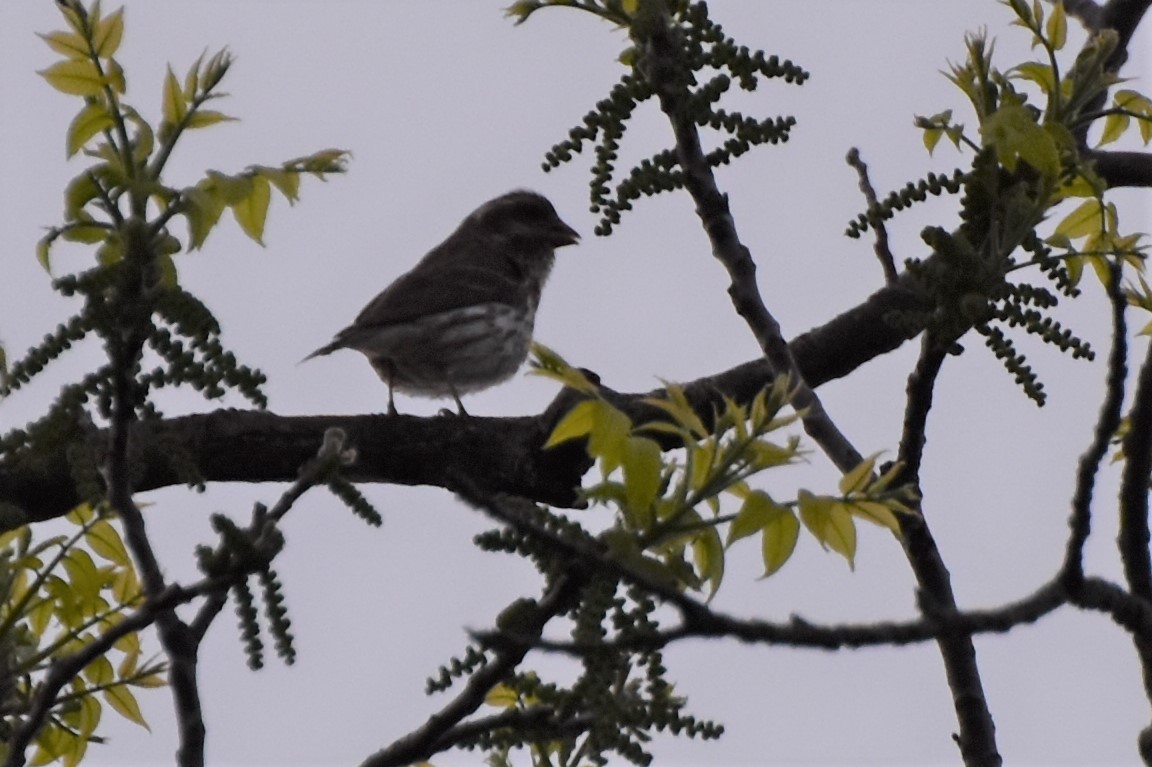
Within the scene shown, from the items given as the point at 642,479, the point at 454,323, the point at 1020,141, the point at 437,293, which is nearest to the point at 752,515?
the point at 642,479

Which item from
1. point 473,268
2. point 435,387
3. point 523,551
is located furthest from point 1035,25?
point 473,268

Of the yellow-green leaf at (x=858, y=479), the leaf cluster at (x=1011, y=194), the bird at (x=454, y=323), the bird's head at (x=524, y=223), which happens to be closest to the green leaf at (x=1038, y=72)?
the leaf cluster at (x=1011, y=194)

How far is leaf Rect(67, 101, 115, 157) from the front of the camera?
10.1 ft

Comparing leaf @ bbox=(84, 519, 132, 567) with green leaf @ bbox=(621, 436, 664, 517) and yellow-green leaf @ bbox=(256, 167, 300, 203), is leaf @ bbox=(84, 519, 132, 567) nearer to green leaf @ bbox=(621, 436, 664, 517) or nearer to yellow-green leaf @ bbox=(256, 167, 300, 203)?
yellow-green leaf @ bbox=(256, 167, 300, 203)

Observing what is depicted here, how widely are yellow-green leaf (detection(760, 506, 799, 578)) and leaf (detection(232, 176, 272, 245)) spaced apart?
1.17 meters

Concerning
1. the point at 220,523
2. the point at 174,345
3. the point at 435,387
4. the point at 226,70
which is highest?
the point at 435,387

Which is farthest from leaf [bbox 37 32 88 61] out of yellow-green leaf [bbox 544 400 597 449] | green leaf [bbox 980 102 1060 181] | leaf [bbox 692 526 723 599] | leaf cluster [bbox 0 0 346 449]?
green leaf [bbox 980 102 1060 181]

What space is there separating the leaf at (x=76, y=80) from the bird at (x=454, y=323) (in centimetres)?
597

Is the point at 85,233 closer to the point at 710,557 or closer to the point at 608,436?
the point at 608,436

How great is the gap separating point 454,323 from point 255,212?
6.62 m

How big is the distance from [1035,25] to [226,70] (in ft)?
7.00

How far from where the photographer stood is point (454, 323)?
9.94 metres

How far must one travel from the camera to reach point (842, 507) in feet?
10.5

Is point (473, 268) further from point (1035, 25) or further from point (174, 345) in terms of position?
point (174, 345)
